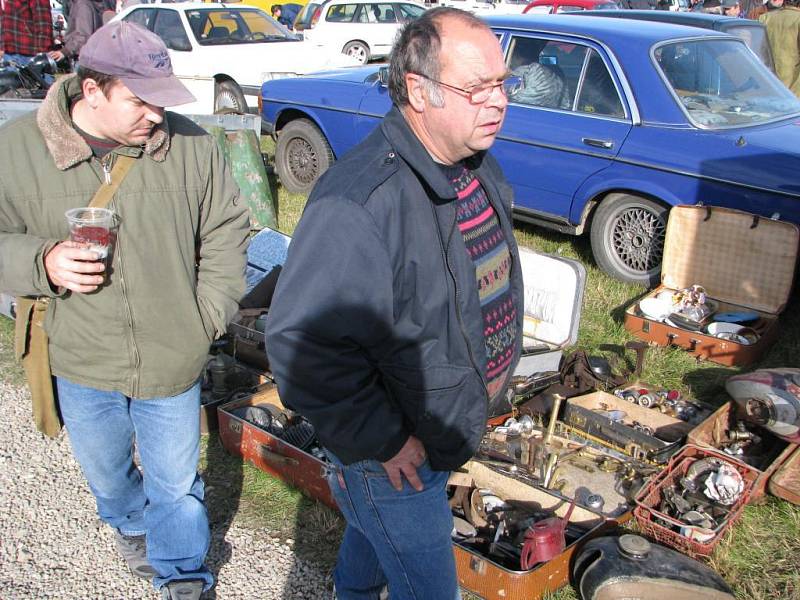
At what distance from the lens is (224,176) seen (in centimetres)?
271

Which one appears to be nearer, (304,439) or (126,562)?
(126,562)

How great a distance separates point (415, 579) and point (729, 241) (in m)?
4.03

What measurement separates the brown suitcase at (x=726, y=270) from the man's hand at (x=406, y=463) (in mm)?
3439

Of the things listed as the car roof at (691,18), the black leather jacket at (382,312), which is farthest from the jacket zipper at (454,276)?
the car roof at (691,18)

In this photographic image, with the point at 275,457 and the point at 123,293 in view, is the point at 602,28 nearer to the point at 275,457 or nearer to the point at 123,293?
the point at 275,457

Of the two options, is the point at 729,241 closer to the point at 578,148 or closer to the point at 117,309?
the point at 578,148

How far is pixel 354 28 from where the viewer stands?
1544cm

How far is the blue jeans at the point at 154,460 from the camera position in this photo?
264 cm

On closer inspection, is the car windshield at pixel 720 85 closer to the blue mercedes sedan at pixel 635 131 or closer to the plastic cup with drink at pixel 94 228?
the blue mercedes sedan at pixel 635 131

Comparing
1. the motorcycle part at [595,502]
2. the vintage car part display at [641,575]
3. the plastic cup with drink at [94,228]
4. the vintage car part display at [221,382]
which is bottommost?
the vintage car part display at [221,382]

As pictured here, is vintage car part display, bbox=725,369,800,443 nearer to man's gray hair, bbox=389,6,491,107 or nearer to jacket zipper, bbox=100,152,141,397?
man's gray hair, bbox=389,6,491,107

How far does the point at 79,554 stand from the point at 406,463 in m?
2.07

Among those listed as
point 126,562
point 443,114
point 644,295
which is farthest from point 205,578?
point 644,295

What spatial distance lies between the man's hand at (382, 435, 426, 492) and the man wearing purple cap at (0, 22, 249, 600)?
3.18 feet
